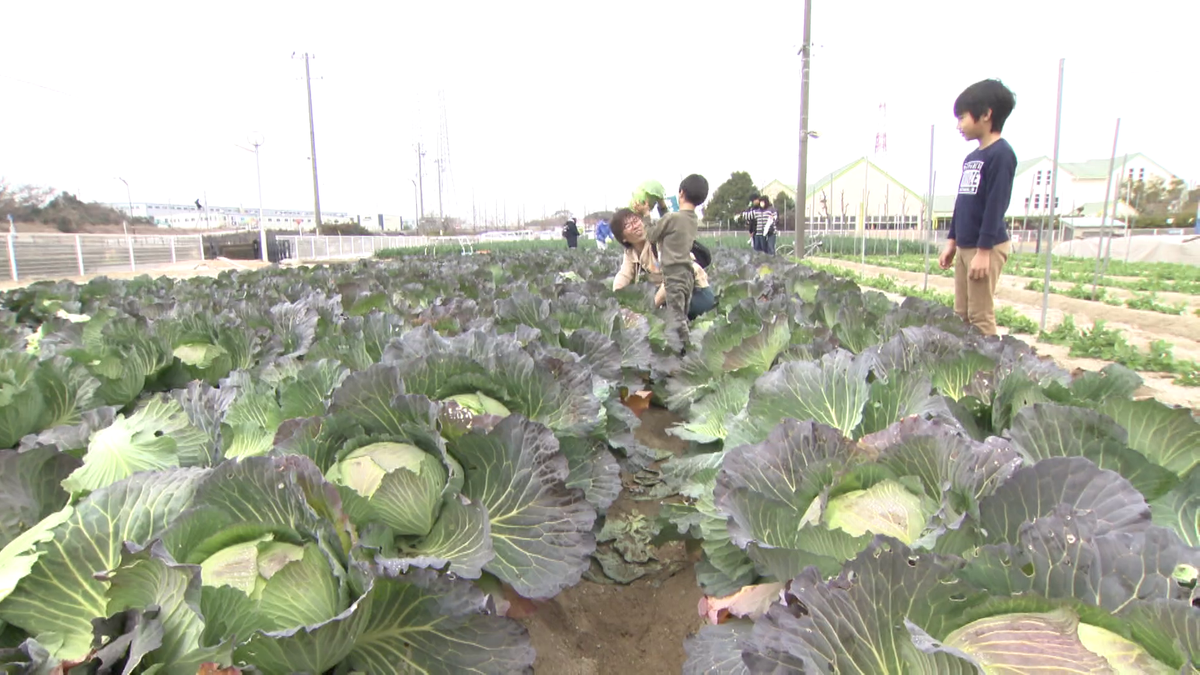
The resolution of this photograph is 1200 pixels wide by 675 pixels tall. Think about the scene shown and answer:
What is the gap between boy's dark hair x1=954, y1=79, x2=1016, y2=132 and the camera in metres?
3.89

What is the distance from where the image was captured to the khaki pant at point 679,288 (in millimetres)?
5188

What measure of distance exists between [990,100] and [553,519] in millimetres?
3901

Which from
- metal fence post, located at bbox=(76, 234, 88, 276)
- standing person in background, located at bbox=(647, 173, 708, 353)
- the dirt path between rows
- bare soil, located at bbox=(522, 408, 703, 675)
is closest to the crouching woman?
standing person in background, located at bbox=(647, 173, 708, 353)

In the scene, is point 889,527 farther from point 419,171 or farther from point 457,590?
point 419,171

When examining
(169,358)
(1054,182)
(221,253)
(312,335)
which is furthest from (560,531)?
(221,253)

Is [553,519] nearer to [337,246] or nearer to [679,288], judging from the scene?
[679,288]

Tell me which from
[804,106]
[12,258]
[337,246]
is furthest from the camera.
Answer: [337,246]

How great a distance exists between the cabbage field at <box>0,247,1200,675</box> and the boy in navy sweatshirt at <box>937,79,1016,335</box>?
6.18 feet

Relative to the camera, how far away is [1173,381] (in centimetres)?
538

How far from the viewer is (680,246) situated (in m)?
5.00

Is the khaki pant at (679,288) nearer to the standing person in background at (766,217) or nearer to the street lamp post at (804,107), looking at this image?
the standing person in background at (766,217)

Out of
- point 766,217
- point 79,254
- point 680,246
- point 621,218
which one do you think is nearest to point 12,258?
point 79,254

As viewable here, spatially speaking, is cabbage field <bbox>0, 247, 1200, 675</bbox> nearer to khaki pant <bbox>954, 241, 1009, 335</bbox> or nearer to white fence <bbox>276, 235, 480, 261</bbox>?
khaki pant <bbox>954, 241, 1009, 335</bbox>

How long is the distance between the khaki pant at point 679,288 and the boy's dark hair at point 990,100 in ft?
7.32
